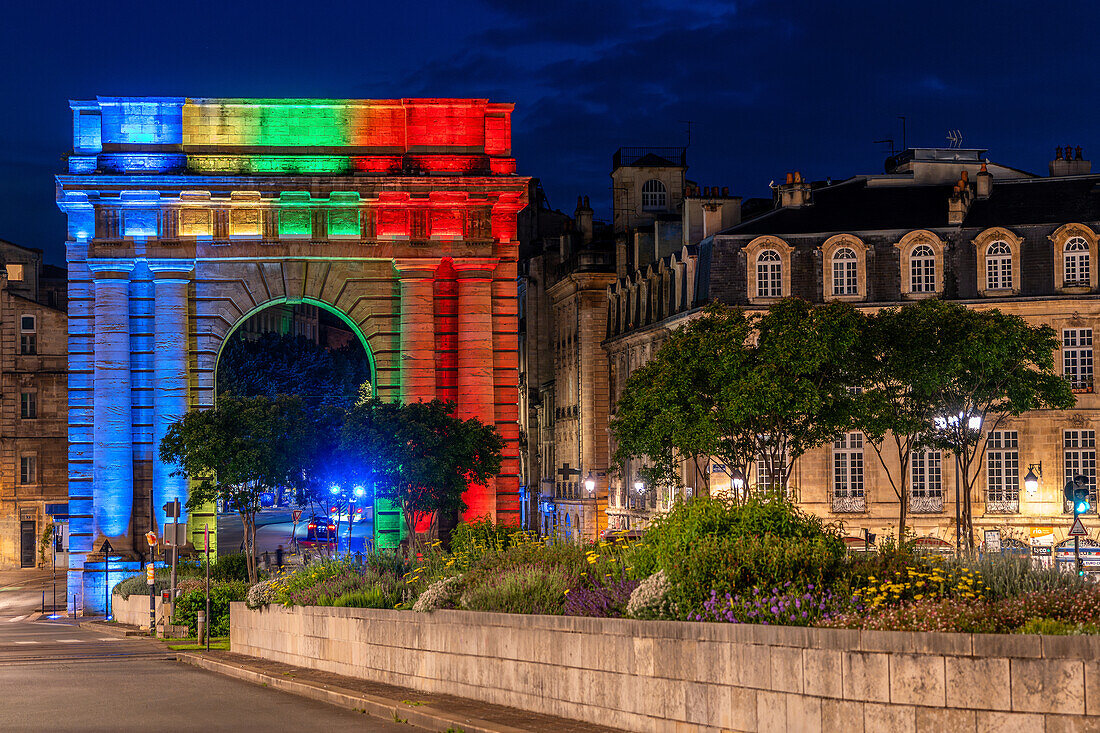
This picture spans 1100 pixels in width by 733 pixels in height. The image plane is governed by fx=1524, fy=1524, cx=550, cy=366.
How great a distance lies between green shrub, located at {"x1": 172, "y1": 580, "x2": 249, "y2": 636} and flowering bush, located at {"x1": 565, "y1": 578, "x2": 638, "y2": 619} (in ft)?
67.9

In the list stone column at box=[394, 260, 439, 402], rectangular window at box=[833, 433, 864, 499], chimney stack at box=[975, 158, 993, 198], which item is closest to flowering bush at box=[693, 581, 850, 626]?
stone column at box=[394, 260, 439, 402]

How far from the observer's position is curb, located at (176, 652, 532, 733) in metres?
18.1

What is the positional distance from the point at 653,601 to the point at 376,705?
189 inches

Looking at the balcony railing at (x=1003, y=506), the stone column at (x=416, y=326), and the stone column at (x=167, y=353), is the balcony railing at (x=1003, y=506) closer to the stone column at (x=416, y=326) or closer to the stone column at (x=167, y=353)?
the stone column at (x=416, y=326)

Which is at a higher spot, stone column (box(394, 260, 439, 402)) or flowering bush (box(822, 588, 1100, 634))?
stone column (box(394, 260, 439, 402))

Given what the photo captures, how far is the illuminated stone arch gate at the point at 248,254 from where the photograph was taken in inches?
2221

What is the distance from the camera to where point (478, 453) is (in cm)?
5441

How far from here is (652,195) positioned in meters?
87.2

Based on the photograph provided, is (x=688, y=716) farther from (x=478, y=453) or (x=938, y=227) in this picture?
(x=938, y=227)

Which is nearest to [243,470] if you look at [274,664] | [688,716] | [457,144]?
[457,144]

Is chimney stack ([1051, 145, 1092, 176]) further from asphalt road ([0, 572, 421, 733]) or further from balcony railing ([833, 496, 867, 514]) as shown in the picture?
asphalt road ([0, 572, 421, 733])

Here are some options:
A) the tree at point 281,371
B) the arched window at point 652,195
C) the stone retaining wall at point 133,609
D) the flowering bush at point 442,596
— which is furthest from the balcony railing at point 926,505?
the tree at point 281,371

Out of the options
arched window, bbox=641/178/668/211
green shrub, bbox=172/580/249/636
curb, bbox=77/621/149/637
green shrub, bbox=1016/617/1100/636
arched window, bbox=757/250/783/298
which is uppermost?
arched window, bbox=641/178/668/211

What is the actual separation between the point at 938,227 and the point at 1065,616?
4817cm
